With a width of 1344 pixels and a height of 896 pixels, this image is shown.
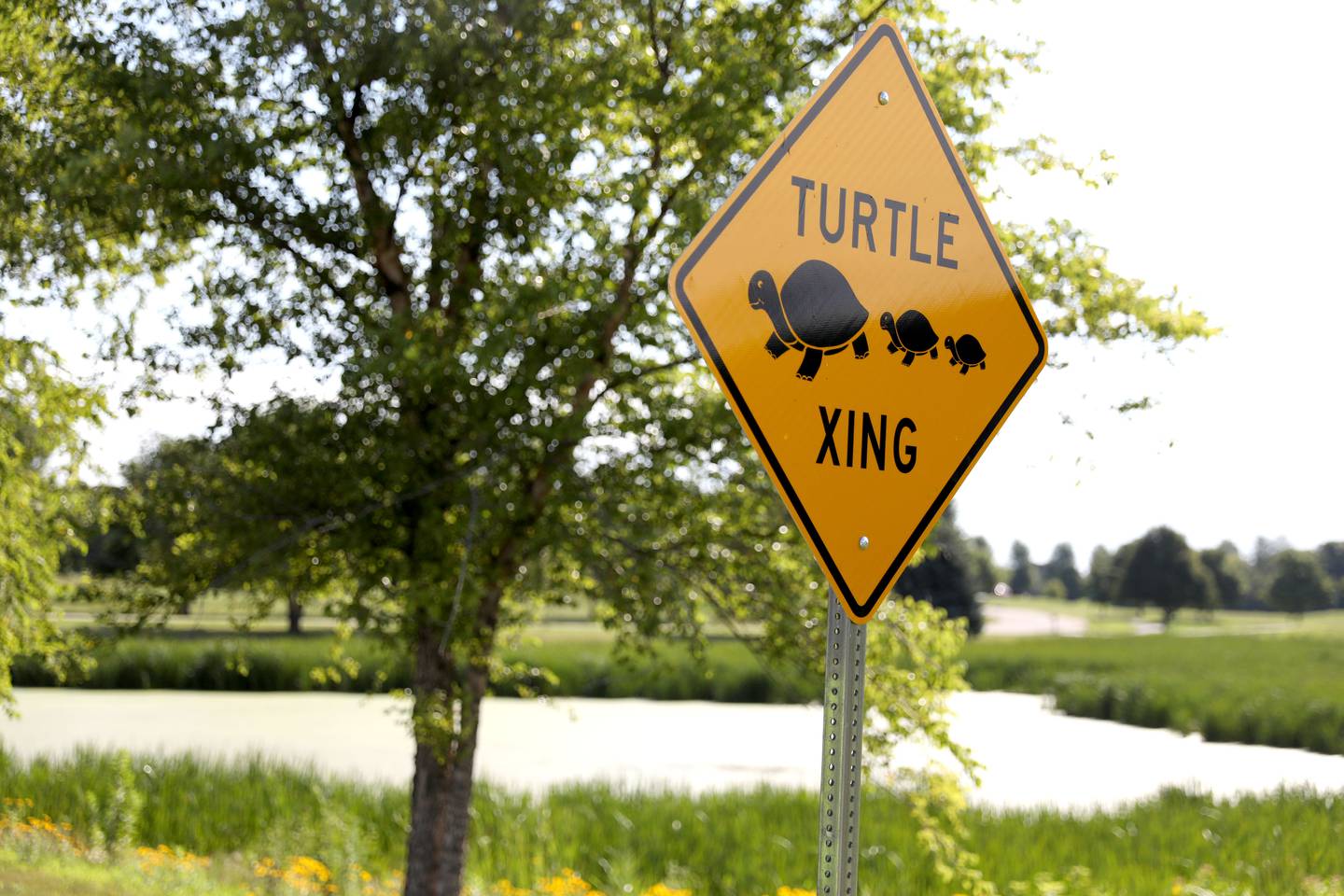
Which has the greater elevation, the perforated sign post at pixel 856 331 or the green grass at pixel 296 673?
the perforated sign post at pixel 856 331

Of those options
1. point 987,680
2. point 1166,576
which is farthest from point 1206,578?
point 987,680

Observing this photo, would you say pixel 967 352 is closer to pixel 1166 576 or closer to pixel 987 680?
pixel 987 680

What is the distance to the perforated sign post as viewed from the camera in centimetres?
231

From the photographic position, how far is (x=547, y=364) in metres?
5.43

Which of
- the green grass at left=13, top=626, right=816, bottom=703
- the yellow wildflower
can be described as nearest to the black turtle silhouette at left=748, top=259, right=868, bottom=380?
the yellow wildflower

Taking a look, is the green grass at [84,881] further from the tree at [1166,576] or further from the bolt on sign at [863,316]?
the tree at [1166,576]

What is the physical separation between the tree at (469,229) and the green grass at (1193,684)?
1652 cm

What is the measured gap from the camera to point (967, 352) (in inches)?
102

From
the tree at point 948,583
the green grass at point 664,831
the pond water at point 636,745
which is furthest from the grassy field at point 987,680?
the tree at point 948,583

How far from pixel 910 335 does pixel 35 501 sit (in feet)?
16.9

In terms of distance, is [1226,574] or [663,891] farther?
[1226,574]

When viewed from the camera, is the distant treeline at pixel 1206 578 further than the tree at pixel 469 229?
Yes

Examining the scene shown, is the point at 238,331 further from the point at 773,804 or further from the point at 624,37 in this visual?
the point at 773,804

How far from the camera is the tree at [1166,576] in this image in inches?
3391
